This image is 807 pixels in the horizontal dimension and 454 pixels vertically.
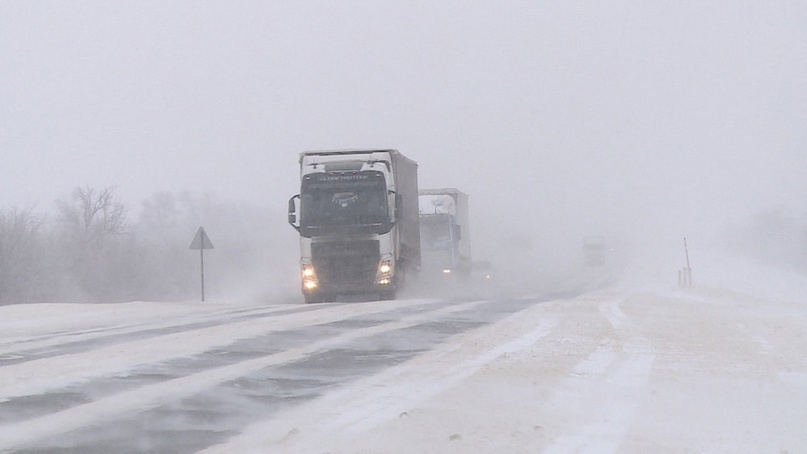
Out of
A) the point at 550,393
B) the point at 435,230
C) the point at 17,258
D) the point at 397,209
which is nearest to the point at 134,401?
the point at 550,393

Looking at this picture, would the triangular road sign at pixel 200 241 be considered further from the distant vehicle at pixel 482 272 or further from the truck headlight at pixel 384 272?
the distant vehicle at pixel 482 272

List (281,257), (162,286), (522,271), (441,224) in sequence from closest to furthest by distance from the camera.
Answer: (441,224) → (281,257) → (162,286) → (522,271)

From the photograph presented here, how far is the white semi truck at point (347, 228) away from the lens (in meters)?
26.1

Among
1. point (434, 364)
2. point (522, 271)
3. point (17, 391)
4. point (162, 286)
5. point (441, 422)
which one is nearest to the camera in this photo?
point (441, 422)

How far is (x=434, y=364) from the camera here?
1089 centimetres

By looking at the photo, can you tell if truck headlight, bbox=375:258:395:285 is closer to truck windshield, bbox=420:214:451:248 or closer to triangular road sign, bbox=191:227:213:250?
triangular road sign, bbox=191:227:213:250

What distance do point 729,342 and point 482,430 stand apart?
7.04 metres

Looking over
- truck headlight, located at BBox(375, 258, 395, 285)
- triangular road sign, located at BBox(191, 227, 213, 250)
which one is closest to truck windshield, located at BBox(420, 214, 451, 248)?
triangular road sign, located at BBox(191, 227, 213, 250)

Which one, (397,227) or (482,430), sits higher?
(397,227)

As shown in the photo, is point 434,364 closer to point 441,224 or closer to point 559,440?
point 559,440

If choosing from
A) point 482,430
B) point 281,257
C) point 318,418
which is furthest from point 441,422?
point 281,257

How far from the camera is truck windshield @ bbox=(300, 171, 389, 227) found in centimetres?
2616

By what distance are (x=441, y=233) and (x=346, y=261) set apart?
13.6 m

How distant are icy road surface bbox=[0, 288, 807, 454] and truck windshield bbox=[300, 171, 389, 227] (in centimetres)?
945
